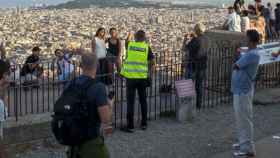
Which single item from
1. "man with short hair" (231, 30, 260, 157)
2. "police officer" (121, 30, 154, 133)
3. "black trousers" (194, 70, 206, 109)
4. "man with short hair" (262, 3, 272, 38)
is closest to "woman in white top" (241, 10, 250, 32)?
"man with short hair" (262, 3, 272, 38)

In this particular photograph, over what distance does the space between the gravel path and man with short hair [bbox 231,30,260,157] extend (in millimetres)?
686

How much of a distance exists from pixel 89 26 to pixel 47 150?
32100 mm

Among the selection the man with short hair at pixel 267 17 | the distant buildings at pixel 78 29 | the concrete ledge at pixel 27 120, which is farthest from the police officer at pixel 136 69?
the distant buildings at pixel 78 29

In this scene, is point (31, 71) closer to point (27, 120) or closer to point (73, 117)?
point (27, 120)

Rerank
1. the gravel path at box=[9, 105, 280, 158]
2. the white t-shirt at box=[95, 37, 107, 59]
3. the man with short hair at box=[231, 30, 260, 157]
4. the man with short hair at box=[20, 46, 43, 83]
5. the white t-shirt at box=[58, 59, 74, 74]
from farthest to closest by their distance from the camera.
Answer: the white t-shirt at box=[58, 59, 74, 74] < the man with short hair at box=[20, 46, 43, 83] < the white t-shirt at box=[95, 37, 107, 59] < the gravel path at box=[9, 105, 280, 158] < the man with short hair at box=[231, 30, 260, 157]

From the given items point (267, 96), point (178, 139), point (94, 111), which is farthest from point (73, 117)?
point (267, 96)

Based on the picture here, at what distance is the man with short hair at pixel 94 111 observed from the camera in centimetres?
654

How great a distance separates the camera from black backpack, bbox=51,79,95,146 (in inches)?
256

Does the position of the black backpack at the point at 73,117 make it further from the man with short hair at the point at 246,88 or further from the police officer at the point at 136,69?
the police officer at the point at 136,69

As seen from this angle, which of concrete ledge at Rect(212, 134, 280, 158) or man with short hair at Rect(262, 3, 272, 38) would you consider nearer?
concrete ledge at Rect(212, 134, 280, 158)

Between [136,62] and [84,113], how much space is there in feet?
13.7

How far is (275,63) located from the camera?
14445mm

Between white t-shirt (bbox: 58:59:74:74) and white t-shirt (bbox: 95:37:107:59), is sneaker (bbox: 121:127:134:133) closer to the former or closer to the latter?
white t-shirt (bbox: 95:37:107:59)

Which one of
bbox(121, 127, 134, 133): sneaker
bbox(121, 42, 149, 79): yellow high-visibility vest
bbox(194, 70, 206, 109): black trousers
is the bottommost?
bbox(121, 127, 134, 133): sneaker
